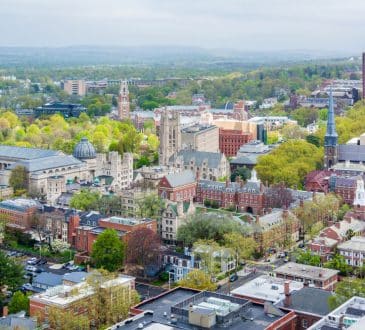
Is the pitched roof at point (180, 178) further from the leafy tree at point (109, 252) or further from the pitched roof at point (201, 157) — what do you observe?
the leafy tree at point (109, 252)

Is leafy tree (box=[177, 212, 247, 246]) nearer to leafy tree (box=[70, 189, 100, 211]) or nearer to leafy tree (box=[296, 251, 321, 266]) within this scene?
leafy tree (box=[296, 251, 321, 266])

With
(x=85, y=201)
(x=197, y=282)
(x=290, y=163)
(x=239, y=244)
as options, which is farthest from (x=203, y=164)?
(x=197, y=282)

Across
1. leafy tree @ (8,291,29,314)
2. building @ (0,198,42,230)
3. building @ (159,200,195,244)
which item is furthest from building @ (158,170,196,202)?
leafy tree @ (8,291,29,314)

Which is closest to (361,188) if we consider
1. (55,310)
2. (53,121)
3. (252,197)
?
(252,197)

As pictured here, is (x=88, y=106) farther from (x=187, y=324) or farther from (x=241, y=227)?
(x=187, y=324)

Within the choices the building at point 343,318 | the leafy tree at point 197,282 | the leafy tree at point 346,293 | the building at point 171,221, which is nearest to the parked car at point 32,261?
the building at point 171,221

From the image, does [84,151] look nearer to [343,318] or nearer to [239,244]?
[239,244]
